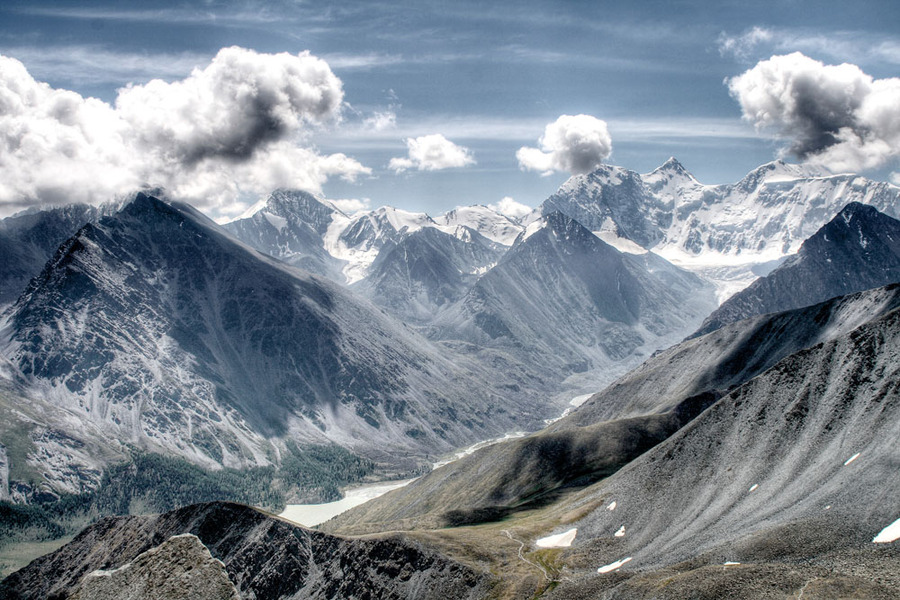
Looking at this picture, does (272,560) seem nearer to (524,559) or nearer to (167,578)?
(524,559)

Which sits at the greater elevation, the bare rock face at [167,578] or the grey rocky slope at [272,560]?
the bare rock face at [167,578]

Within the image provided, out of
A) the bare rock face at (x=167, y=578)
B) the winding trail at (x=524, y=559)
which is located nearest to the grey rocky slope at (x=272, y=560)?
the winding trail at (x=524, y=559)

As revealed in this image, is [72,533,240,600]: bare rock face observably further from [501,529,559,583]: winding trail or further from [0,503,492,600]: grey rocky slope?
[501,529,559,583]: winding trail

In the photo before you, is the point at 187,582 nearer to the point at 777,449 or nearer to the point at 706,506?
the point at 706,506

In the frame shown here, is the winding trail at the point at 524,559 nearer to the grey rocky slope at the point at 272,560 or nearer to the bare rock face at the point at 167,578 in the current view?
the grey rocky slope at the point at 272,560

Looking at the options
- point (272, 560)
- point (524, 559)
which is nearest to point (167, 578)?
point (524, 559)

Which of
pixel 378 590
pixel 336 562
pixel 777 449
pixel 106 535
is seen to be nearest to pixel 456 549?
pixel 378 590
